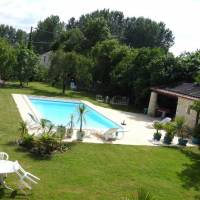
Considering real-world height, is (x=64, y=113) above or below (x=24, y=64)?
below

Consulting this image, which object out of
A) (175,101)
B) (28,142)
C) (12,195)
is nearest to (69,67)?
(175,101)

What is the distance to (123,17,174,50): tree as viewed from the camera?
90.3 m

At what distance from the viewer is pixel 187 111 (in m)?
24.7

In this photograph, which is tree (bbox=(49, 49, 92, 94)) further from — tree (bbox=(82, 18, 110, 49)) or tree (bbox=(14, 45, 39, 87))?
tree (bbox=(82, 18, 110, 49))

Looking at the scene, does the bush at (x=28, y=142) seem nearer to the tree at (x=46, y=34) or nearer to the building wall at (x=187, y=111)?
the building wall at (x=187, y=111)

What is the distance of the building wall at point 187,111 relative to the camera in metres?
23.9

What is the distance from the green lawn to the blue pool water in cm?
550

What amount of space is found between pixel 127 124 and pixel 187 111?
15.2ft

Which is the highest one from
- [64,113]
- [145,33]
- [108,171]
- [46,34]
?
[145,33]

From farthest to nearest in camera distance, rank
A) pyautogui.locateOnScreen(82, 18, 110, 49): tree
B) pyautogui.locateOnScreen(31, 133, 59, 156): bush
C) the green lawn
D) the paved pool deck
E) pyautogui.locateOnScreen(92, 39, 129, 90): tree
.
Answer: pyautogui.locateOnScreen(82, 18, 110, 49): tree
pyautogui.locateOnScreen(92, 39, 129, 90): tree
the paved pool deck
pyautogui.locateOnScreen(31, 133, 59, 156): bush
the green lawn

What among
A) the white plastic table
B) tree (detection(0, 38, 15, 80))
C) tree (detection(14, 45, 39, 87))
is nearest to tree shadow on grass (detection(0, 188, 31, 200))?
the white plastic table

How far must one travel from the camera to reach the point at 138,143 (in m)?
18.2

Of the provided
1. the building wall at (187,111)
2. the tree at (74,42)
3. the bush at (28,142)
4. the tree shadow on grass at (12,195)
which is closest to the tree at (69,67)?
the building wall at (187,111)

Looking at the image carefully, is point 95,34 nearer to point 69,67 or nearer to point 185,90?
point 69,67
